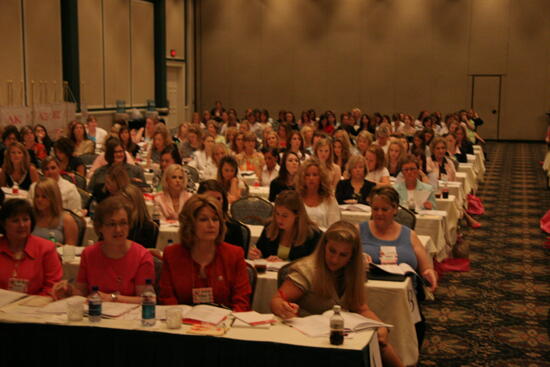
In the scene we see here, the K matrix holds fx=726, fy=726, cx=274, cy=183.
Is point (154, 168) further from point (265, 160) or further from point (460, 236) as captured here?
point (460, 236)

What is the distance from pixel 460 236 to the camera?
32.3ft

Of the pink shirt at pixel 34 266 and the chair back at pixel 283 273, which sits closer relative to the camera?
the chair back at pixel 283 273

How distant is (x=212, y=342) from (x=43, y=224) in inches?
108

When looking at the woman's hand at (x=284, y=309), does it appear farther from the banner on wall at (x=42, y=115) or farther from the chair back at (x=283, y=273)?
the banner on wall at (x=42, y=115)

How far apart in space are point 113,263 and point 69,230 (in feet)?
5.32

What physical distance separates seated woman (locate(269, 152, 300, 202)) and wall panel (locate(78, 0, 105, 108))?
38.1 feet

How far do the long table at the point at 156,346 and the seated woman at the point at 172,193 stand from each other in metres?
3.26

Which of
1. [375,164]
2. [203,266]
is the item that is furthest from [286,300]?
[375,164]

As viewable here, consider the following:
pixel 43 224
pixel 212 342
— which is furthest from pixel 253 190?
pixel 212 342

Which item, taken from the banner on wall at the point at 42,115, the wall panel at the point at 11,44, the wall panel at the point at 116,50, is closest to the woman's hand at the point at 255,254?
the banner on wall at the point at 42,115

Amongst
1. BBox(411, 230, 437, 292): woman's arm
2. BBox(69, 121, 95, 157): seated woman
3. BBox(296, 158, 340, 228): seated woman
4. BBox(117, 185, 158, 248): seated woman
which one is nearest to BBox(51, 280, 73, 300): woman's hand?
BBox(117, 185, 158, 248): seated woman

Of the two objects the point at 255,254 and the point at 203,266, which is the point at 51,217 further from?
the point at 203,266

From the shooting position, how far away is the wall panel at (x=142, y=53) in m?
22.5

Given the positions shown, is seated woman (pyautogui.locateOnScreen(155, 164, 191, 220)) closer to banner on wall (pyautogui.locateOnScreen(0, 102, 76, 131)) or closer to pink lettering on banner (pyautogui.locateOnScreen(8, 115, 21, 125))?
banner on wall (pyautogui.locateOnScreen(0, 102, 76, 131))
